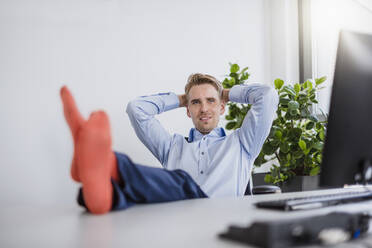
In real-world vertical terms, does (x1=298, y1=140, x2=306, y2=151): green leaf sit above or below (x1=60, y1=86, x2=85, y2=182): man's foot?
below

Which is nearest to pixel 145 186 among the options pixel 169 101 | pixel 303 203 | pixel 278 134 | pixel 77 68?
pixel 303 203

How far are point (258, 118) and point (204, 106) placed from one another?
0.30 metres

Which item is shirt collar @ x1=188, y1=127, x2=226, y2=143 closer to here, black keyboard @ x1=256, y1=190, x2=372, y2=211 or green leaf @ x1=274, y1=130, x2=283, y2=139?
green leaf @ x1=274, y1=130, x2=283, y2=139

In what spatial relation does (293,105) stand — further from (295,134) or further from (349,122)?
(349,122)

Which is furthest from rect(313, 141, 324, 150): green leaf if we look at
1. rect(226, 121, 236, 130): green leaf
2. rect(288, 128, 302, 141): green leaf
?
rect(226, 121, 236, 130): green leaf

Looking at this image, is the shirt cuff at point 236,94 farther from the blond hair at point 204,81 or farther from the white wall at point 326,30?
the white wall at point 326,30

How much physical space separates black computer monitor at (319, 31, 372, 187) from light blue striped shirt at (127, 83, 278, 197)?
0.98 meters

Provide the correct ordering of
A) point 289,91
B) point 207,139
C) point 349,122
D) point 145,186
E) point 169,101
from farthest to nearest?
1. point 289,91
2. point 169,101
3. point 207,139
4. point 145,186
5. point 349,122

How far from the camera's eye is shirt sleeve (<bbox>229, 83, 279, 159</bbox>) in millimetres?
1791

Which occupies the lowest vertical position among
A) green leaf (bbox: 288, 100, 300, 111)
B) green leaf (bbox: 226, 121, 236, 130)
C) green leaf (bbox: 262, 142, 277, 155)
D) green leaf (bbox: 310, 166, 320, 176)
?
green leaf (bbox: 310, 166, 320, 176)

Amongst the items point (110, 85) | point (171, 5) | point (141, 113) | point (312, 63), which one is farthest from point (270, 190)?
point (312, 63)

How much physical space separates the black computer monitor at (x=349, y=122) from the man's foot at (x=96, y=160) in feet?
1.54

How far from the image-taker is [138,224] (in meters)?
0.73

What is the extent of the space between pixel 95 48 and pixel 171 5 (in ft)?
2.24
